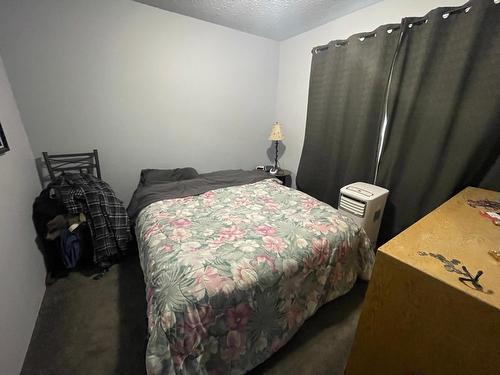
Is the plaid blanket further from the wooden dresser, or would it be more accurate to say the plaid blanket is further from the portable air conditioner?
the portable air conditioner

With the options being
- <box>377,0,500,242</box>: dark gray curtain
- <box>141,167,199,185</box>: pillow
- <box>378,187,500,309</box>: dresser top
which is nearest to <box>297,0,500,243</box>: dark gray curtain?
<box>377,0,500,242</box>: dark gray curtain

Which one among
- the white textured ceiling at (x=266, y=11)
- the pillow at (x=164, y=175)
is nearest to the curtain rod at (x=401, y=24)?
the white textured ceiling at (x=266, y=11)

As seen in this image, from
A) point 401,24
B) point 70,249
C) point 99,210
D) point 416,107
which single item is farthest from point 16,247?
point 401,24

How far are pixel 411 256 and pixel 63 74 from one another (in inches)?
113

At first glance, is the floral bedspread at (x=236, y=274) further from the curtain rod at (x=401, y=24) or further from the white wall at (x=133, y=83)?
the curtain rod at (x=401, y=24)

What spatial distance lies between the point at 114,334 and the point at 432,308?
1.71 meters

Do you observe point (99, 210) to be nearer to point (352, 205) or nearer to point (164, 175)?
point (164, 175)

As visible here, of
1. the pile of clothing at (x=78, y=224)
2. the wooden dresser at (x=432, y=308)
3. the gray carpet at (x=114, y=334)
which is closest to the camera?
the wooden dresser at (x=432, y=308)

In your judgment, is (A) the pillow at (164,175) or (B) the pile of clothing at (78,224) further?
(A) the pillow at (164,175)

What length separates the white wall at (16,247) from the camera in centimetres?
110

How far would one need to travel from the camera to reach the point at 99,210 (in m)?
1.85

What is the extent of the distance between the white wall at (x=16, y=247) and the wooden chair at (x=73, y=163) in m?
0.12

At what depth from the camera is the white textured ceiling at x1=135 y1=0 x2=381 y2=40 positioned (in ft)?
6.50

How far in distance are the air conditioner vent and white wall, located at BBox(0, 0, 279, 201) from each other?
1.67m
